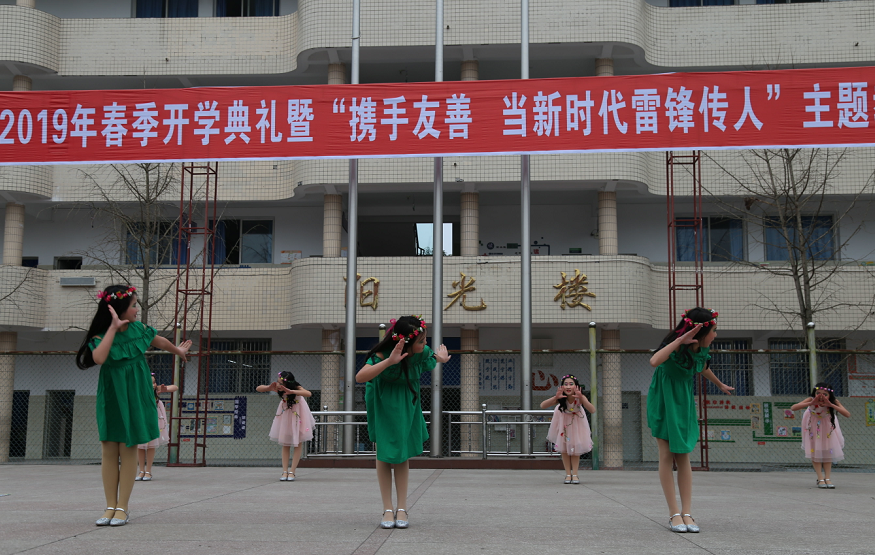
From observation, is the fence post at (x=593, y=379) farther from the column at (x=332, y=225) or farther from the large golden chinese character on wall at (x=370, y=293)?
the column at (x=332, y=225)

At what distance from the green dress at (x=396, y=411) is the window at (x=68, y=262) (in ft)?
65.5

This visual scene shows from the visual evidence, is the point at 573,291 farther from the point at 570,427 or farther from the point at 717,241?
the point at 570,427

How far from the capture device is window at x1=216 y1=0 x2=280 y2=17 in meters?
24.7

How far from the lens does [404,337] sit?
6.44m

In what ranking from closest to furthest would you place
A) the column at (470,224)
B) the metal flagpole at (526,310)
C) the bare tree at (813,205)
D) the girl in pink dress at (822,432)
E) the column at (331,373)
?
the girl in pink dress at (822,432) < the metal flagpole at (526,310) < the bare tree at (813,205) < the column at (331,373) < the column at (470,224)

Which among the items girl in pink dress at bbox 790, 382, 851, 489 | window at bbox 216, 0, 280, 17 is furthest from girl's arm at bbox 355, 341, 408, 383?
window at bbox 216, 0, 280, 17

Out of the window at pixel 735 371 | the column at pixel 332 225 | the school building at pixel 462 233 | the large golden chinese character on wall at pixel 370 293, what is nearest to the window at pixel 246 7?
the school building at pixel 462 233

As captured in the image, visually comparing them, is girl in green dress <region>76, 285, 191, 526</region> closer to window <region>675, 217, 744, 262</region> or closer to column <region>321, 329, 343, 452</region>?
column <region>321, 329, 343, 452</region>

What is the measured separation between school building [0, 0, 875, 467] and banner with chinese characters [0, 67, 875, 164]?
8015 mm

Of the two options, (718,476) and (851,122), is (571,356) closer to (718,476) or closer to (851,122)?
(718,476)

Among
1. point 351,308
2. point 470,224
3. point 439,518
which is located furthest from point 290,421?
point 470,224

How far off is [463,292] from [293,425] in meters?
8.98

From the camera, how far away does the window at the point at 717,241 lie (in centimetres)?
2319

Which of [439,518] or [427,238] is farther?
[427,238]
